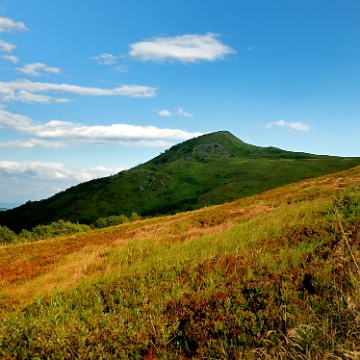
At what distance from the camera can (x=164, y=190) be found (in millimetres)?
151000

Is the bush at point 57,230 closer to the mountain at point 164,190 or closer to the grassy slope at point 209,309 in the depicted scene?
the grassy slope at point 209,309

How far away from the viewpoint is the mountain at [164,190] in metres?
125

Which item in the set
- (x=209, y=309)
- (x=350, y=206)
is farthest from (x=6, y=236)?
(x=209, y=309)

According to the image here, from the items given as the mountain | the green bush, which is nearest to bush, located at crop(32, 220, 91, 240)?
the green bush

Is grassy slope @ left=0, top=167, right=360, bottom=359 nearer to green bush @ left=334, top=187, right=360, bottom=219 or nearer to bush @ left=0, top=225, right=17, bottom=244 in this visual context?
green bush @ left=334, top=187, right=360, bottom=219

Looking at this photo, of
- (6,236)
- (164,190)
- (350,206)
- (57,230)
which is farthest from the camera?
(164,190)

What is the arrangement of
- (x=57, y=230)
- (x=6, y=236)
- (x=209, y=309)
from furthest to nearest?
1. (x=6, y=236)
2. (x=57, y=230)
3. (x=209, y=309)

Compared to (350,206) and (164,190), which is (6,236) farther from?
(164,190)

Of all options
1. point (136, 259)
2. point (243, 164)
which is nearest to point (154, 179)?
point (243, 164)

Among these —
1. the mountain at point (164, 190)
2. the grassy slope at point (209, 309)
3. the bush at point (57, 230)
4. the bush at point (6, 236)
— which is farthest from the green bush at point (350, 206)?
the mountain at point (164, 190)

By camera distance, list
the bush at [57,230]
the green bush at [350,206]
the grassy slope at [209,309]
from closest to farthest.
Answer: the grassy slope at [209,309] < the green bush at [350,206] < the bush at [57,230]

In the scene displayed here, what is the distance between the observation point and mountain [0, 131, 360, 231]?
124938 millimetres

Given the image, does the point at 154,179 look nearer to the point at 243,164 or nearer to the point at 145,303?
the point at 243,164

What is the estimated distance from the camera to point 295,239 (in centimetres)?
971
